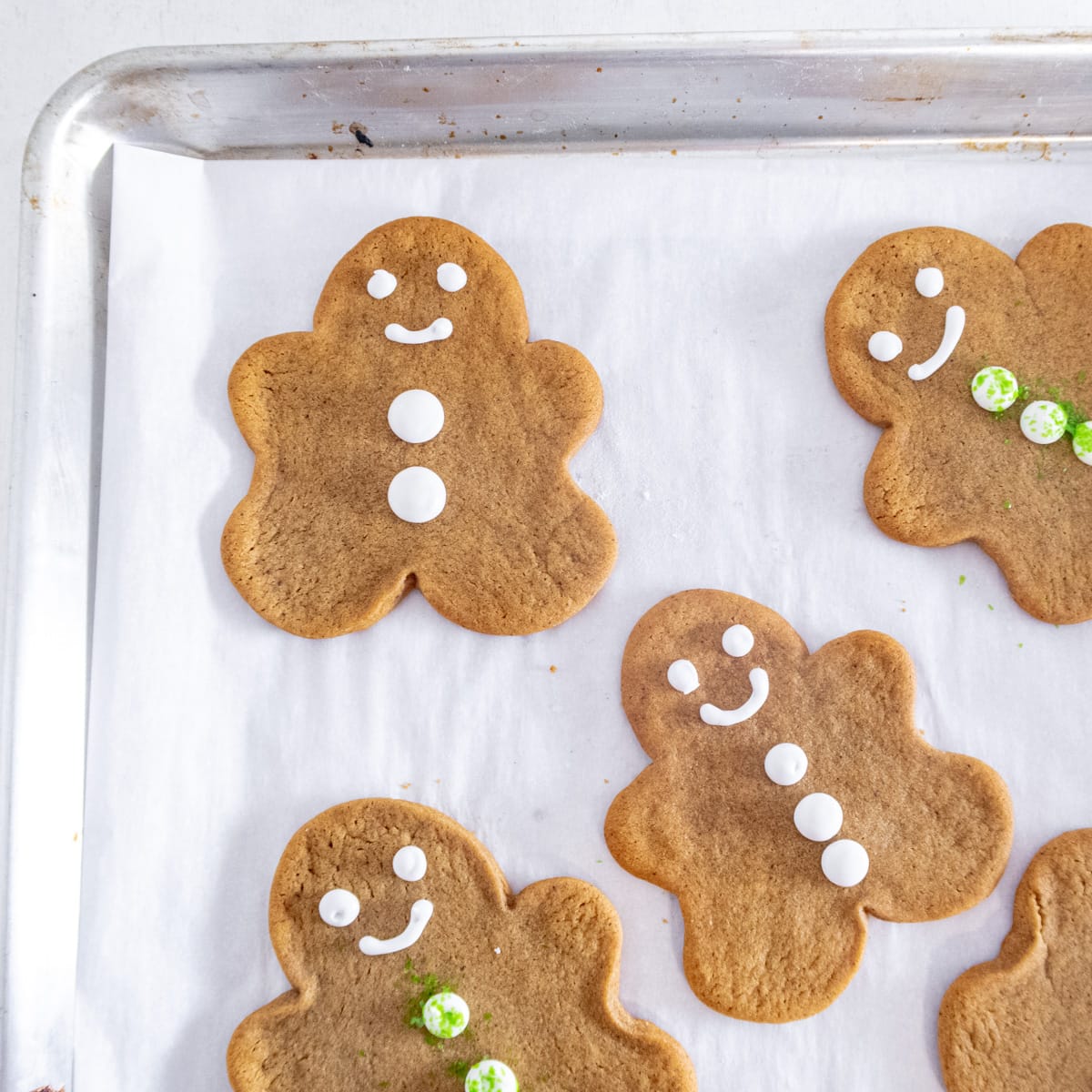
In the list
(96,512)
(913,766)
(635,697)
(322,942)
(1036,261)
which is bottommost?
(322,942)

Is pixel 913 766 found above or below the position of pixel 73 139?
below

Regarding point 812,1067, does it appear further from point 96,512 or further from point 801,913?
point 96,512

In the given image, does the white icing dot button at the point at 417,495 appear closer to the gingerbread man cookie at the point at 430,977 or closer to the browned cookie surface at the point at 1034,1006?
the gingerbread man cookie at the point at 430,977

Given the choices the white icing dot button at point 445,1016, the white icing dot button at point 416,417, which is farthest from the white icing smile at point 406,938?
the white icing dot button at point 416,417

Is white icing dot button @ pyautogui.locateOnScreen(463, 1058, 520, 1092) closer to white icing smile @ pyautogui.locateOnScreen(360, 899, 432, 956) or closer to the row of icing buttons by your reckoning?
white icing smile @ pyautogui.locateOnScreen(360, 899, 432, 956)

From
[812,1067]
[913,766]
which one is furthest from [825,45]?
[812,1067]

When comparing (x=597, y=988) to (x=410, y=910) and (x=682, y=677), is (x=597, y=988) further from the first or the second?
(x=682, y=677)
